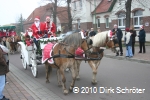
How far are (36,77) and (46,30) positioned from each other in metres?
2.13

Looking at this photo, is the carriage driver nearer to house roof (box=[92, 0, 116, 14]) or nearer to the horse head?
the horse head

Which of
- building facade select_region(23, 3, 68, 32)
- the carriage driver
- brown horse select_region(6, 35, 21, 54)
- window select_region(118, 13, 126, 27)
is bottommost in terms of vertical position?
brown horse select_region(6, 35, 21, 54)

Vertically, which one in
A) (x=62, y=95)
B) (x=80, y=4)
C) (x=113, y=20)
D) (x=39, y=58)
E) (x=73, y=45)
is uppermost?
(x=80, y=4)

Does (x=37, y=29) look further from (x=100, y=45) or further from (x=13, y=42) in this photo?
(x=13, y=42)

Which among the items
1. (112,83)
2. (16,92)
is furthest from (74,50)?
(16,92)

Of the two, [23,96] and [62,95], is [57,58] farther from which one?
[23,96]

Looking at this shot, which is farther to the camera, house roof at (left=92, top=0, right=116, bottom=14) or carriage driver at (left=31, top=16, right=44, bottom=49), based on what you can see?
house roof at (left=92, top=0, right=116, bottom=14)

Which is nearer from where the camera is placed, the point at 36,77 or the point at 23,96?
the point at 23,96

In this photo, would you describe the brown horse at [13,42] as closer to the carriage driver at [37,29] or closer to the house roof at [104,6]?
the carriage driver at [37,29]

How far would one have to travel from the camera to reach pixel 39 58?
8.07 m

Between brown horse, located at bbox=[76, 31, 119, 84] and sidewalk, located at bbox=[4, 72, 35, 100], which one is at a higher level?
brown horse, located at bbox=[76, 31, 119, 84]

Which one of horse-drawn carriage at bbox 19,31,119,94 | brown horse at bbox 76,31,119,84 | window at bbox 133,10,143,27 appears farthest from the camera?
window at bbox 133,10,143,27

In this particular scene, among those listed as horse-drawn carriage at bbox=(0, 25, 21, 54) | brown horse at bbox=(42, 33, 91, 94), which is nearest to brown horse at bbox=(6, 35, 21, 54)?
horse-drawn carriage at bbox=(0, 25, 21, 54)

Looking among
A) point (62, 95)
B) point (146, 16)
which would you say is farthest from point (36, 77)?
point (146, 16)
